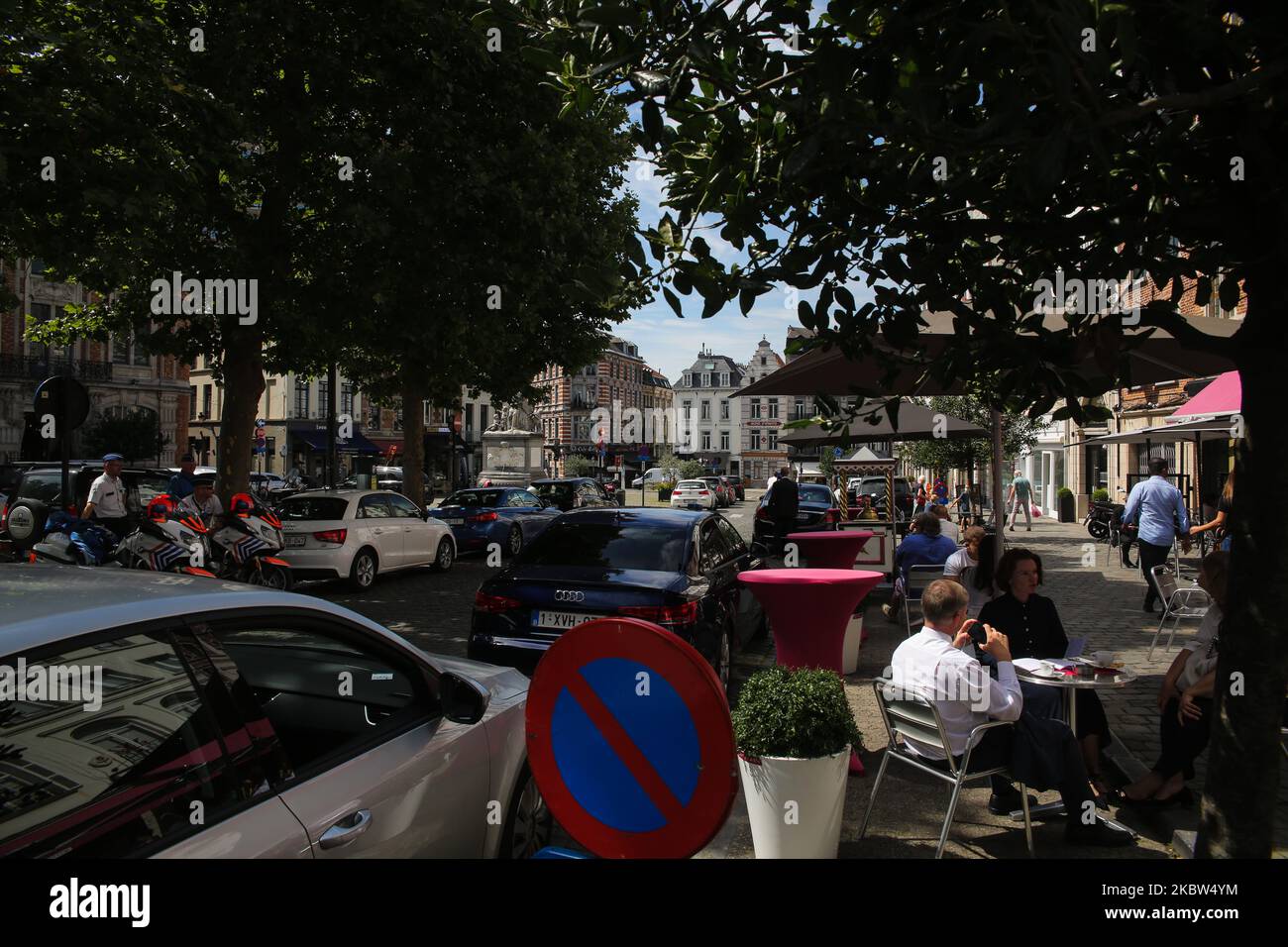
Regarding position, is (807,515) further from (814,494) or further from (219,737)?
(219,737)

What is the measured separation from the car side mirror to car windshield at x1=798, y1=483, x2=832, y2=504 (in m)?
21.2

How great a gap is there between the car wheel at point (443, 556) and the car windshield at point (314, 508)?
275 cm

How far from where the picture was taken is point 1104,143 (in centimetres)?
304

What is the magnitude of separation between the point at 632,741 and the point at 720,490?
49.1 meters

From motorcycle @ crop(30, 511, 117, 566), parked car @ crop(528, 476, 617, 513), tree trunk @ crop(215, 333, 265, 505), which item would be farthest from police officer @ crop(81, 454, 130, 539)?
parked car @ crop(528, 476, 617, 513)

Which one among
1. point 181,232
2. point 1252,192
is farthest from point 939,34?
point 181,232

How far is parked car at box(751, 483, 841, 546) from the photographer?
19219mm

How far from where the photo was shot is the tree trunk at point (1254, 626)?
319cm

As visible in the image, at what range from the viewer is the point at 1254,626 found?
321 cm

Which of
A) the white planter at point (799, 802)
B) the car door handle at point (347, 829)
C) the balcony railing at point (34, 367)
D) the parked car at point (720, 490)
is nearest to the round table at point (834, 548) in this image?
the white planter at point (799, 802)

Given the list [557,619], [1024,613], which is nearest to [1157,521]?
[1024,613]

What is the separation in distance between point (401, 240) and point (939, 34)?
34.9ft

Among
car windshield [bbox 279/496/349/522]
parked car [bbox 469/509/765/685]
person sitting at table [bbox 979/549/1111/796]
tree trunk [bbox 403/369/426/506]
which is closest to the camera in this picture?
person sitting at table [bbox 979/549/1111/796]

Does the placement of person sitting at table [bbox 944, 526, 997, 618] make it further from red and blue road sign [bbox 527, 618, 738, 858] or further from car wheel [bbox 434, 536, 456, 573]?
car wheel [bbox 434, 536, 456, 573]
